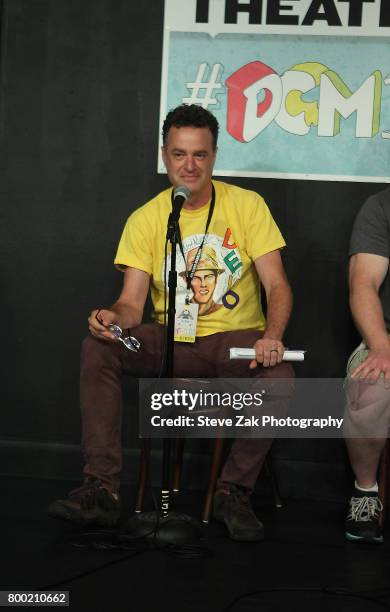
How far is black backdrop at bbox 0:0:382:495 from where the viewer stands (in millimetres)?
3703

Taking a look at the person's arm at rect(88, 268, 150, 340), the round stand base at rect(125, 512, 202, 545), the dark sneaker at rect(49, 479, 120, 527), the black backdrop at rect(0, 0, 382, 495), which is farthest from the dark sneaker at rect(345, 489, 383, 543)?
the person's arm at rect(88, 268, 150, 340)

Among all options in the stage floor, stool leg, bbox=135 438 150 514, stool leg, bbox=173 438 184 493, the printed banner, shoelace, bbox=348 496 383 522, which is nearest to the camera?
the stage floor

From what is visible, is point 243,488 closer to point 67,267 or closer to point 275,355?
point 275,355

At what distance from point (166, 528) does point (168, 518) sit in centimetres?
4

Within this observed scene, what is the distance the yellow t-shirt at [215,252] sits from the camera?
128 inches

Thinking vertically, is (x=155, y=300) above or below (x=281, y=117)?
below

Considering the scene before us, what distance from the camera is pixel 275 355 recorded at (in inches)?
114

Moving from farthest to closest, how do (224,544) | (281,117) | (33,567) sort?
(281,117) < (224,544) < (33,567)

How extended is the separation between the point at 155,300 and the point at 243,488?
2.53 feet

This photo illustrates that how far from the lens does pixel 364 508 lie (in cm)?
300

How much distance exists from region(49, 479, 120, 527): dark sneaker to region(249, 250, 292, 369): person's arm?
0.63m

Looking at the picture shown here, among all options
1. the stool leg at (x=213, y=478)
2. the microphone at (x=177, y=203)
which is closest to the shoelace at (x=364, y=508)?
the stool leg at (x=213, y=478)

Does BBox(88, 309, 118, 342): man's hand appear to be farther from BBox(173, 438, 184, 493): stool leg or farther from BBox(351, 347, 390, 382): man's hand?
BBox(351, 347, 390, 382): man's hand

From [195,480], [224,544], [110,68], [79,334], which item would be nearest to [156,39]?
[110,68]
